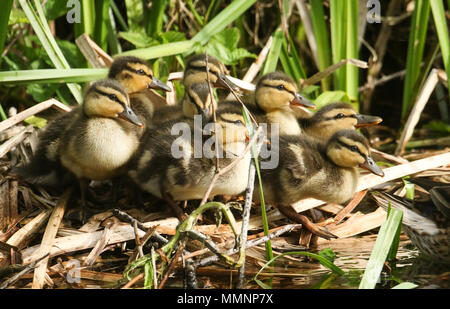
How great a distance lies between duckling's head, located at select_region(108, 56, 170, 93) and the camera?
11.4ft

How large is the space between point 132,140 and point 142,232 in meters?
0.46

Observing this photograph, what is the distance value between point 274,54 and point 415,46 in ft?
2.80

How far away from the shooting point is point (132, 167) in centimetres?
325

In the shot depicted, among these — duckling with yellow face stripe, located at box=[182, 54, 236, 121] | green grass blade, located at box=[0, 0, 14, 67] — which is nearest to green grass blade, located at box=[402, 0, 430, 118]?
duckling with yellow face stripe, located at box=[182, 54, 236, 121]

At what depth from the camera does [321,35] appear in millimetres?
4254

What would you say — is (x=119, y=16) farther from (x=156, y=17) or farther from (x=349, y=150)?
(x=349, y=150)

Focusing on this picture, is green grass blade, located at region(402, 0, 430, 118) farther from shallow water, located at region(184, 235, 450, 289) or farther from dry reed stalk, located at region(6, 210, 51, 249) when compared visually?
dry reed stalk, located at region(6, 210, 51, 249)

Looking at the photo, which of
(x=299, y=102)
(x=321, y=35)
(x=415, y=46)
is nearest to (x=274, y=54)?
(x=321, y=35)

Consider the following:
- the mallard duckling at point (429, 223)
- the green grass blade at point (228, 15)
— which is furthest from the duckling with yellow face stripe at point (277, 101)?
the mallard duckling at point (429, 223)

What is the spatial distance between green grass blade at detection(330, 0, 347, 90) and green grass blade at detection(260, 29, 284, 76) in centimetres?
31

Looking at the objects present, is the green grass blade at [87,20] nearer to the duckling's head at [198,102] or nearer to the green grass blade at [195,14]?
the green grass blade at [195,14]

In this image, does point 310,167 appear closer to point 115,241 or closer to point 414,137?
point 115,241

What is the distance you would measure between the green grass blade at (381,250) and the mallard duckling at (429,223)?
0.96ft
